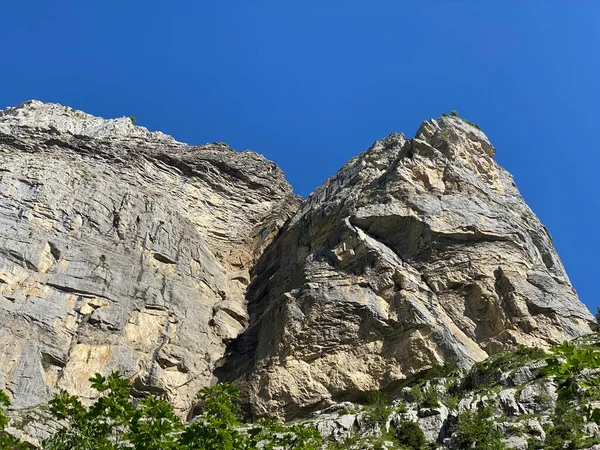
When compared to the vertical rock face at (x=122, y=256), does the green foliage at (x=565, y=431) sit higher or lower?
lower

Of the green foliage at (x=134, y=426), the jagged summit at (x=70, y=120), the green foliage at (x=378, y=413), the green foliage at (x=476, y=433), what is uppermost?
the jagged summit at (x=70, y=120)

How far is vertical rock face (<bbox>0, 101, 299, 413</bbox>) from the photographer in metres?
40.9

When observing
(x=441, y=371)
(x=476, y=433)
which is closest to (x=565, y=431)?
(x=476, y=433)

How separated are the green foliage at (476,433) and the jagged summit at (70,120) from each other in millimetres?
56830

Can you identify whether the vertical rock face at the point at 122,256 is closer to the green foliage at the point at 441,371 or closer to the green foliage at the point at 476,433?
the green foliage at the point at 441,371

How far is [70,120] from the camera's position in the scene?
8381cm

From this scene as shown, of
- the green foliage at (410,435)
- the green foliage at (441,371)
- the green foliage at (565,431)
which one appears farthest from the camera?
the green foliage at (441,371)

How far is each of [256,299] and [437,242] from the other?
1580 cm

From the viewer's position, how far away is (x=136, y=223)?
5266 centimetres

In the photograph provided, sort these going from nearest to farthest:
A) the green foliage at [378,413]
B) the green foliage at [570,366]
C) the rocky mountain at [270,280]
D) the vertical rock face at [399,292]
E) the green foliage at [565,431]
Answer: the green foliage at [570,366], the green foliage at [565,431], the green foliage at [378,413], the vertical rock face at [399,292], the rocky mountain at [270,280]

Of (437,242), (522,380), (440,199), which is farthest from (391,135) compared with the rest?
(522,380)

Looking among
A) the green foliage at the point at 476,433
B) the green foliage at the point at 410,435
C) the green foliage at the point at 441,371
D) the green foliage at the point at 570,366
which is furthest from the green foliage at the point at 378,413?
the green foliage at the point at 570,366

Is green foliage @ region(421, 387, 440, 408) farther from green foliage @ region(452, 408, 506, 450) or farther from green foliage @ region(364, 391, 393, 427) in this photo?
green foliage @ region(452, 408, 506, 450)

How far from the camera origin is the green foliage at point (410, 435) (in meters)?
28.1
